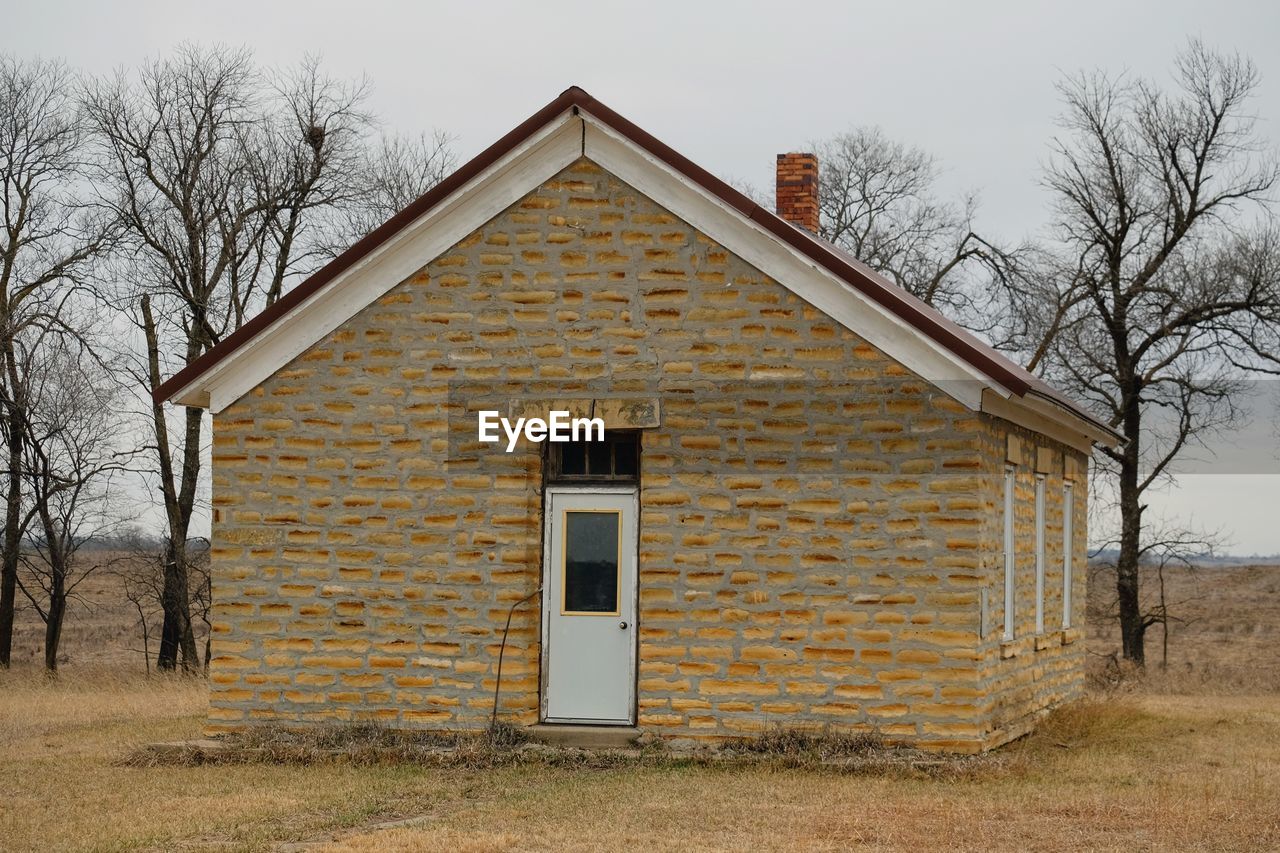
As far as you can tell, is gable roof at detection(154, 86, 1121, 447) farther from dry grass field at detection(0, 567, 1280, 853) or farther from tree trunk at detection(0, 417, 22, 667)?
tree trunk at detection(0, 417, 22, 667)

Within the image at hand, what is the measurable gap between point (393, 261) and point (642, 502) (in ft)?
9.74

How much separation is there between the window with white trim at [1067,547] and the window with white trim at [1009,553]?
3097 millimetres

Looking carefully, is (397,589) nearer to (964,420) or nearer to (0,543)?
(964,420)

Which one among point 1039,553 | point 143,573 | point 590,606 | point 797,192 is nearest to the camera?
point 590,606

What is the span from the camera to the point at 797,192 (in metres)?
18.6

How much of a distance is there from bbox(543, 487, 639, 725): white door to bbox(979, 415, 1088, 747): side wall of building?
2936 millimetres

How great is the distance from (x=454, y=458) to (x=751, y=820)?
174 inches

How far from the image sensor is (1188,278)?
87.4 ft

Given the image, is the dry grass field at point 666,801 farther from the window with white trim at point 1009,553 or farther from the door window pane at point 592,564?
the door window pane at point 592,564

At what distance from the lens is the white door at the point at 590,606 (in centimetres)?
1283

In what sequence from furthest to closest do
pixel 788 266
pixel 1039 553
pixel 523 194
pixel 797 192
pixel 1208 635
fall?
pixel 1208 635
pixel 797 192
pixel 1039 553
pixel 523 194
pixel 788 266

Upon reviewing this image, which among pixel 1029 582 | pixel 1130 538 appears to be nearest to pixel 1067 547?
pixel 1029 582

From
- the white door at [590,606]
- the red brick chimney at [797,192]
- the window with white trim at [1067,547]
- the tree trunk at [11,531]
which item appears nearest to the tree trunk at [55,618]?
the tree trunk at [11,531]

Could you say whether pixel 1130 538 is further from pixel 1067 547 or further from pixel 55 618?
pixel 55 618
